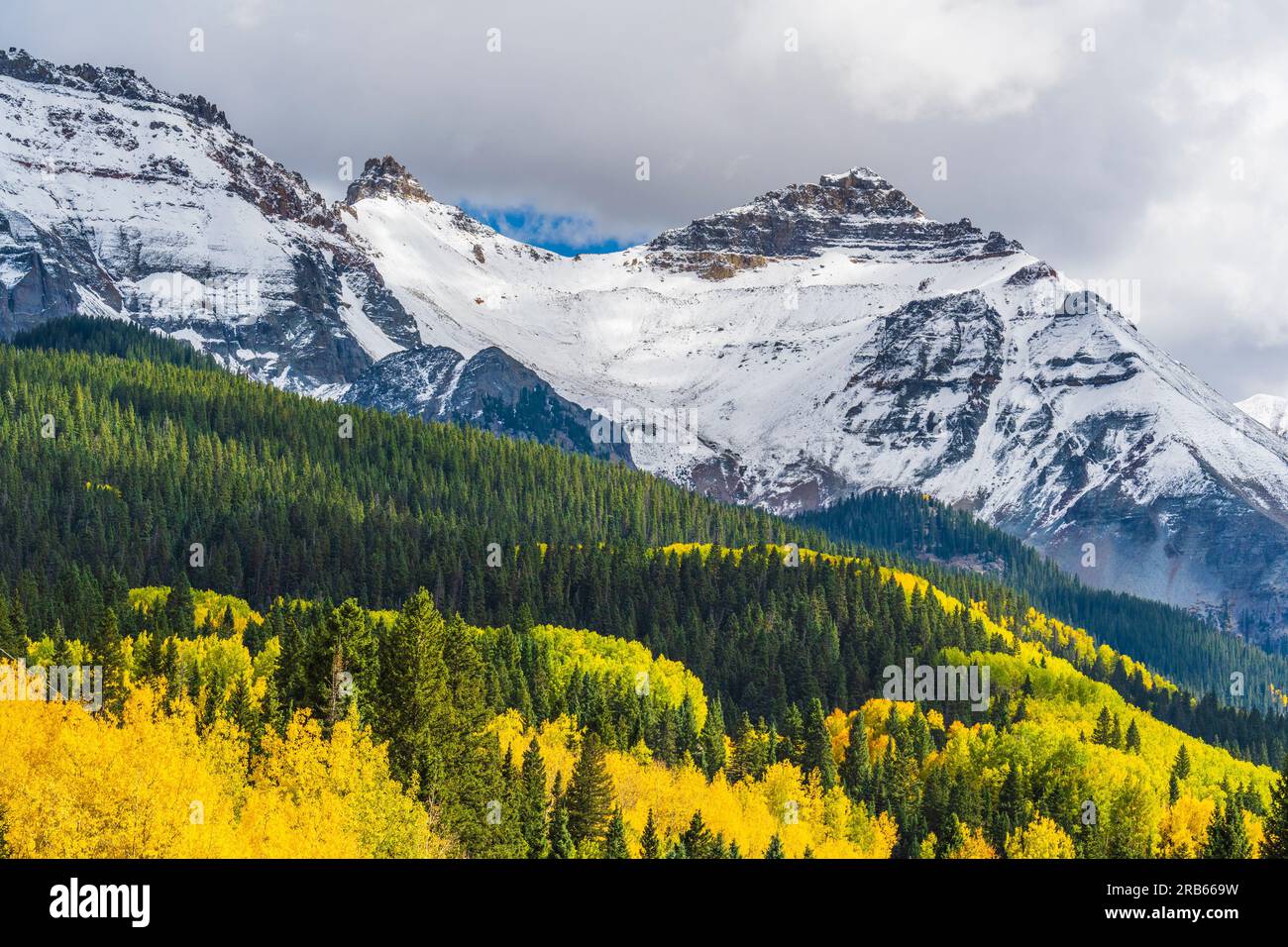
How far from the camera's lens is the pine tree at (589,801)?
94.2 m

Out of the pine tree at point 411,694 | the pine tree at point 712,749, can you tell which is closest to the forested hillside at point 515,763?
the pine tree at point 411,694

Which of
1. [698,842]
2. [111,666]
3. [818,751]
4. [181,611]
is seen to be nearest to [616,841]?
[698,842]

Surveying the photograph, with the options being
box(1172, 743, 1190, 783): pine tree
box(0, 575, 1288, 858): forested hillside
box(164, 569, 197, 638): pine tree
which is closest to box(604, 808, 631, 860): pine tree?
box(0, 575, 1288, 858): forested hillside

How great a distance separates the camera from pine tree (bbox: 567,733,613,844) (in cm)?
9419

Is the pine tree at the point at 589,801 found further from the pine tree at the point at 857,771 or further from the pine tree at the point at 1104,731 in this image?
the pine tree at the point at 1104,731

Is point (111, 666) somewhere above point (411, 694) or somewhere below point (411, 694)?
above

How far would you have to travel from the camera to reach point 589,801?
95.6 meters

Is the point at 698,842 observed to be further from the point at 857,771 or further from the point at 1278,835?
the point at 857,771

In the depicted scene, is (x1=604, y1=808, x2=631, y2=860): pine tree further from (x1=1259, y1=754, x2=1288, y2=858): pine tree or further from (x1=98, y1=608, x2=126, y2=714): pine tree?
(x1=1259, y1=754, x2=1288, y2=858): pine tree

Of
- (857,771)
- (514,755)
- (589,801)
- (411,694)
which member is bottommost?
(857,771)
